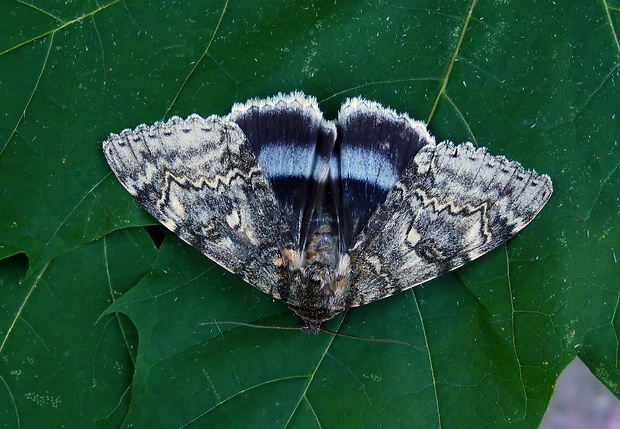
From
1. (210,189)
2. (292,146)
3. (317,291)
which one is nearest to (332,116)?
(292,146)

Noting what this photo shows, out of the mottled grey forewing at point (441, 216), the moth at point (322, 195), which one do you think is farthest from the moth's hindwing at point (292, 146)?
the mottled grey forewing at point (441, 216)

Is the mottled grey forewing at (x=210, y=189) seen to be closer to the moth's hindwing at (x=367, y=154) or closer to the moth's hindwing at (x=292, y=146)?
the moth's hindwing at (x=292, y=146)

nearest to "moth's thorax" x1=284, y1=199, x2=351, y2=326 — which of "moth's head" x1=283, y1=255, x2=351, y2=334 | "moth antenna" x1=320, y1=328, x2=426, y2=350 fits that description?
"moth's head" x1=283, y1=255, x2=351, y2=334

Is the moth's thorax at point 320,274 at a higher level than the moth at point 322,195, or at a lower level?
lower

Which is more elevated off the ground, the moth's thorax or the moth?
the moth

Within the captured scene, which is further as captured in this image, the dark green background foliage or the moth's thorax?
the moth's thorax

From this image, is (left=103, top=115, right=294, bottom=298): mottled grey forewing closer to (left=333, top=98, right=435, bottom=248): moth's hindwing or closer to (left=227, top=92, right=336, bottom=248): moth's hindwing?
(left=227, top=92, right=336, bottom=248): moth's hindwing

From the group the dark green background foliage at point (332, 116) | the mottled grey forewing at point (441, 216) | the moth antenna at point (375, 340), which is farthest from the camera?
the moth antenna at point (375, 340)

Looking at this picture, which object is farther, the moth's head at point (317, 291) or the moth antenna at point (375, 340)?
the moth antenna at point (375, 340)
